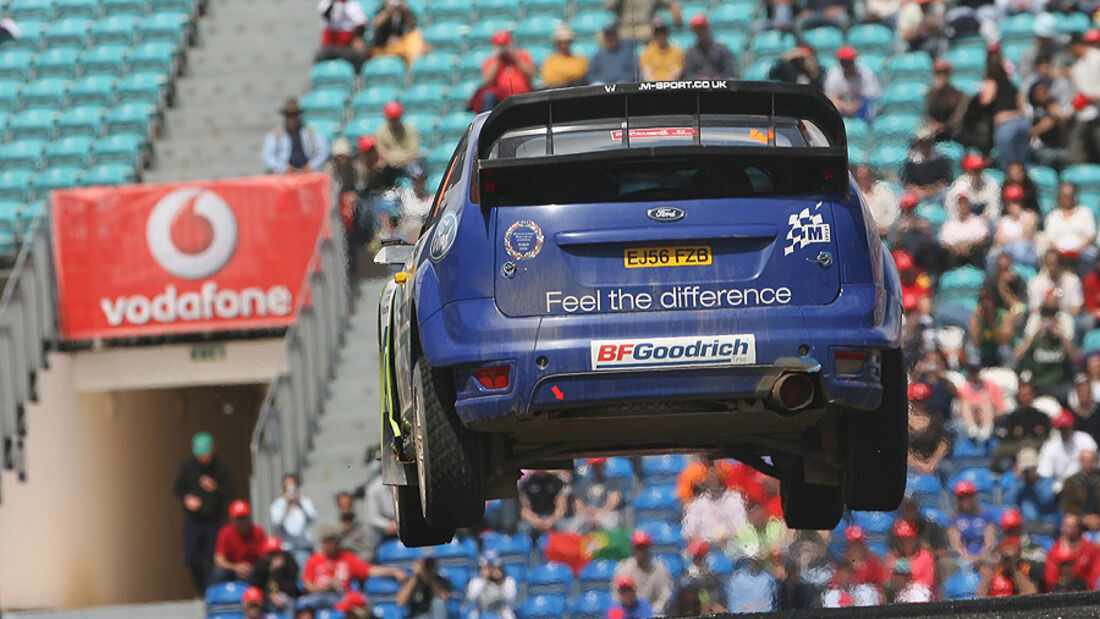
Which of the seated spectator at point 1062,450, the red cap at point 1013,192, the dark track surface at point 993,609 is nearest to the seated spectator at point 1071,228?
the red cap at point 1013,192

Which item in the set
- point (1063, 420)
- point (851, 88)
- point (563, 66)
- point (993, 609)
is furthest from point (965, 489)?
point (563, 66)

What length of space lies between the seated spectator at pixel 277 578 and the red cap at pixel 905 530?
4403 millimetres

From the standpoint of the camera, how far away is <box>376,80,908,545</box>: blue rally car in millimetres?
6590

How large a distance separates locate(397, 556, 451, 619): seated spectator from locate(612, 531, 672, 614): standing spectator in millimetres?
1347

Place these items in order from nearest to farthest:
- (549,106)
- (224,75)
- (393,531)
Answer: (549,106) → (393,531) → (224,75)

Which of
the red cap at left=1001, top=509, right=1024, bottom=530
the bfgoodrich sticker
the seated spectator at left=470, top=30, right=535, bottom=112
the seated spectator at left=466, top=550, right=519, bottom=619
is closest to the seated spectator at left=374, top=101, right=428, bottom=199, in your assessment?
the seated spectator at left=470, top=30, right=535, bottom=112

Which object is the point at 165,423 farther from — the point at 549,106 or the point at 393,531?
the point at 549,106

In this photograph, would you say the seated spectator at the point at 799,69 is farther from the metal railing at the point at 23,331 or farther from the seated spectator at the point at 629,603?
the metal railing at the point at 23,331

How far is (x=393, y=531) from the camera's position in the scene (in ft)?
45.8

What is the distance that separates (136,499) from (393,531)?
5949 millimetres

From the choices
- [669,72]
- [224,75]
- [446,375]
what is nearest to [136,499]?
[224,75]

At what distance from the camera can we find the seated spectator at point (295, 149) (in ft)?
57.3

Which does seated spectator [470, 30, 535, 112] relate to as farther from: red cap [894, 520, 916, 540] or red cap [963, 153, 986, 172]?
red cap [894, 520, 916, 540]

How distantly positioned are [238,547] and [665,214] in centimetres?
873
